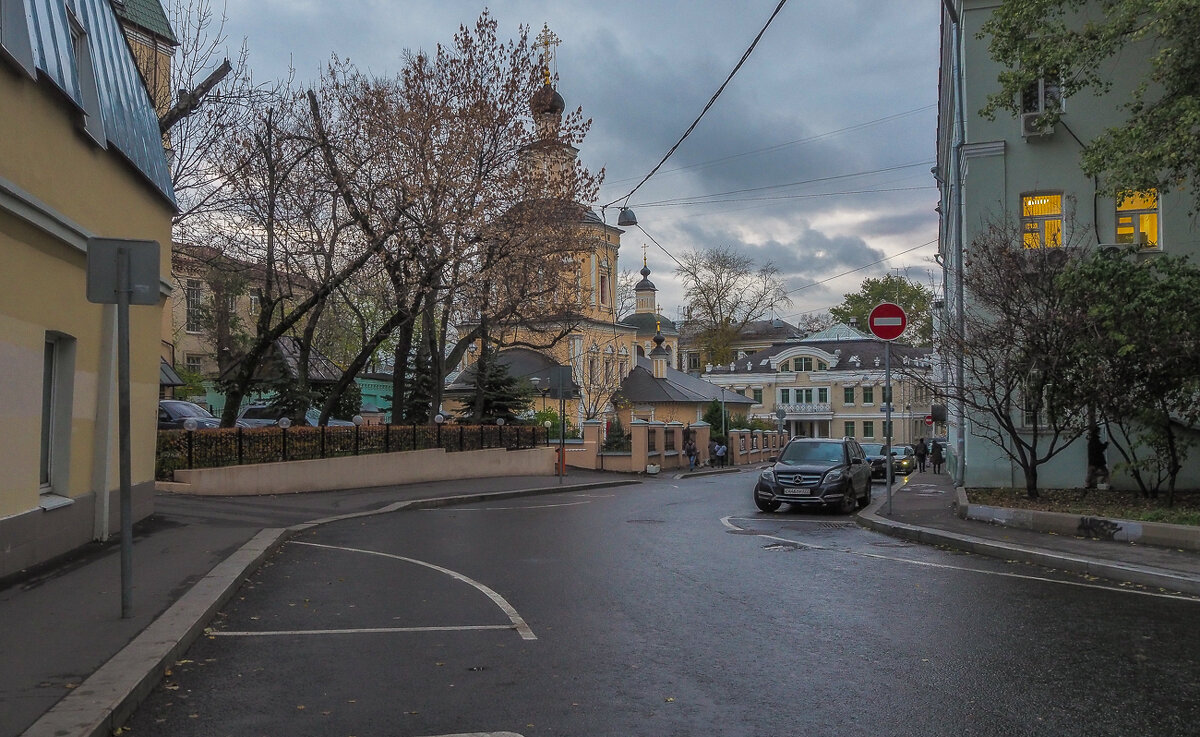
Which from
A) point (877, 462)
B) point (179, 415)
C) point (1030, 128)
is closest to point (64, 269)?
point (1030, 128)

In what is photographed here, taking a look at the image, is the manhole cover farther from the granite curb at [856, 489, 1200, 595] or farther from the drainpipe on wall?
the drainpipe on wall

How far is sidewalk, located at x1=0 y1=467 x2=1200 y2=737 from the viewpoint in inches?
217

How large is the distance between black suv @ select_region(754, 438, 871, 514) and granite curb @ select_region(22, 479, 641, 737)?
10649mm

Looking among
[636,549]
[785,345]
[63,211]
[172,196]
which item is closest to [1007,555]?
[636,549]

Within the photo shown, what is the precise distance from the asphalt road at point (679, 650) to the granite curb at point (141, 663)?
0.15 metres

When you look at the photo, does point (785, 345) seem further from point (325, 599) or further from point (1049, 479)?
point (325, 599)

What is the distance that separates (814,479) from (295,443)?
11.3m

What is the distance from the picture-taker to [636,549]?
12898 millimetres

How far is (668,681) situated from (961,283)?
45.0 feet

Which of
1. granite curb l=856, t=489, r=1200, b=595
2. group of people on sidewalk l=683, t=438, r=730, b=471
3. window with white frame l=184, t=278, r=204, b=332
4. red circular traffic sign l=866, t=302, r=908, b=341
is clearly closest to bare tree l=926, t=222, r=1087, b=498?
red circular traffic sign l=866, t=302, r=908, b=341

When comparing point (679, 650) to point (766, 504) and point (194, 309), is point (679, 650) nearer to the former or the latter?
point (766, 504)

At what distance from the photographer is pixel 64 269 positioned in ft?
34.6

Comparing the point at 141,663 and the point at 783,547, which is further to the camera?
the point at 783,547

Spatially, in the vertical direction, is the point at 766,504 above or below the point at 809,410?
below
